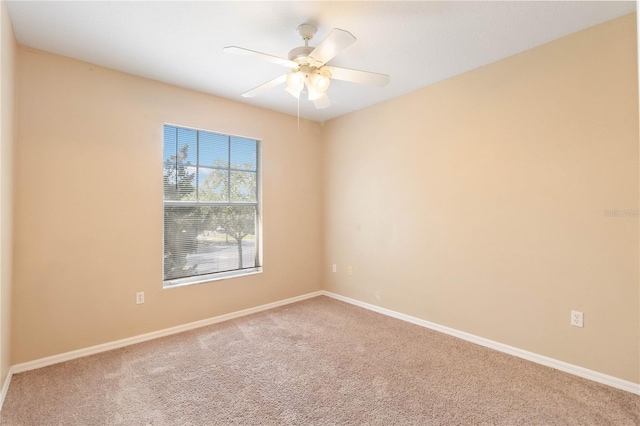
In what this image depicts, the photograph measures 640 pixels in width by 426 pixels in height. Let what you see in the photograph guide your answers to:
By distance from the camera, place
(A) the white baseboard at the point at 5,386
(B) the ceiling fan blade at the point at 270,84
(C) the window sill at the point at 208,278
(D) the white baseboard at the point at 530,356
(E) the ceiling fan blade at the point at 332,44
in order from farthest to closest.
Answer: (C) the window sill at the point at 208,278 < (B) the ceiling fan blade at the point at 270,84 < (D) the white baseboard at the point at 530,356 < (A) the white baseboard at the point at 5,386 < (E) the ceiling fan blade at the point at 332,44

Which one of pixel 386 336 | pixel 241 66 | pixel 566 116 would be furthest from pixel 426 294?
pixel 241 66

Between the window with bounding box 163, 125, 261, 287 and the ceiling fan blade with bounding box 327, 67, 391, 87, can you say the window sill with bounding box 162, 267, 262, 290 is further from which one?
the ceiling fan blade with bounding box 327, 67, 391, 87

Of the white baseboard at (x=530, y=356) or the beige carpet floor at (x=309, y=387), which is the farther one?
the white baseboard at (x=530, y=356)

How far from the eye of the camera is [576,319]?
227 cm

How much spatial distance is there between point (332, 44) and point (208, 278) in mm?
2720

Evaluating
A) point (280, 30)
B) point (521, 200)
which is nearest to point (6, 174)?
point (280, 30)

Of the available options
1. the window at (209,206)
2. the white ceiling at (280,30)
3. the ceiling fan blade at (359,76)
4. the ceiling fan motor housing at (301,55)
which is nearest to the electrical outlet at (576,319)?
the white ceiling at (280,30)

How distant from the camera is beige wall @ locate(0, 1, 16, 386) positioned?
190 cm

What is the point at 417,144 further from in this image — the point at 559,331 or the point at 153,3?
the point at 153,3

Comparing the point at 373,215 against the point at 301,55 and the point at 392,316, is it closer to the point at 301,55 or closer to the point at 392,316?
the point at 392,316

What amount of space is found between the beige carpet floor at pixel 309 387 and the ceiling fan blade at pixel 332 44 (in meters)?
2.20

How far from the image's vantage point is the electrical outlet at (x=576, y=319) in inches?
88.5

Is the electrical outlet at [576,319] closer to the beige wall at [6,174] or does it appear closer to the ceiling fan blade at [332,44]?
the ceiling fan blade at [332,44]

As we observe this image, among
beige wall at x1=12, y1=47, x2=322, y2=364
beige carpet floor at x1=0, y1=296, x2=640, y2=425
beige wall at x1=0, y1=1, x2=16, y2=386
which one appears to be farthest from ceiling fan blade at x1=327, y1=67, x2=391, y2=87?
beige carpet floor at x1=0, y1=296, x2=640, y2=425
